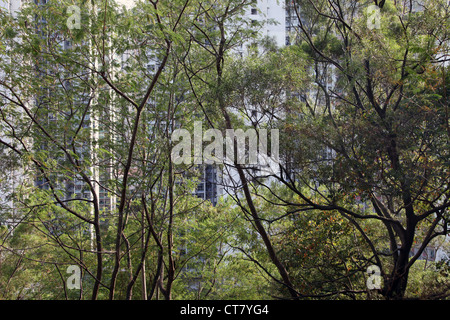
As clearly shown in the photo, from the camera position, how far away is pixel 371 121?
152 inches

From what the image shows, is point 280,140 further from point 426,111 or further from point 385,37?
point 385,37

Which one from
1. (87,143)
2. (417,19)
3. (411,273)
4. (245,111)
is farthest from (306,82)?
(411,273)

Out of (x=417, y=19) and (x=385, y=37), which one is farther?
(x=385, y=37)

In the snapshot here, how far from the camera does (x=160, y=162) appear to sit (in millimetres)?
3697

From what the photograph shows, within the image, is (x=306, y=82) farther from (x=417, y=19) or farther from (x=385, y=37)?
(x=417, y=19)

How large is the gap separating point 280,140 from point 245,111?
49 centimetres

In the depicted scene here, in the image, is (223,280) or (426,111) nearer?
(426,111)

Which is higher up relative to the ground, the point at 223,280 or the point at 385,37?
the point at 385,37

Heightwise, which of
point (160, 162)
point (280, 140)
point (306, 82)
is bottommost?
point (160, 162)

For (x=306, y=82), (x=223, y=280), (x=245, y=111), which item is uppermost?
(x=306, y=82)

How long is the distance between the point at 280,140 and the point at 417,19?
181 centimetres
